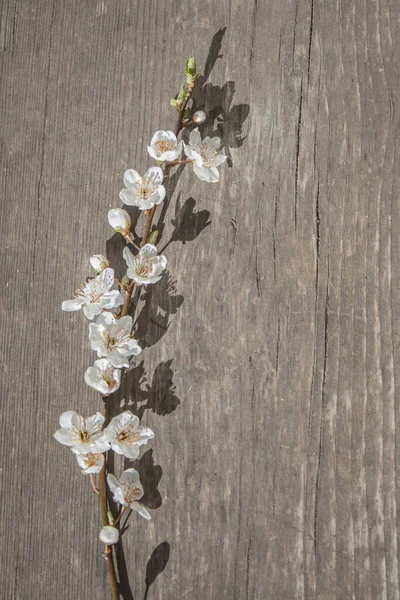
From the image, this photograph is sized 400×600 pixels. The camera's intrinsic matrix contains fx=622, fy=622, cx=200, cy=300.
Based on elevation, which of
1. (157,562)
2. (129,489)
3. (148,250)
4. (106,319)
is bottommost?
(157,562)

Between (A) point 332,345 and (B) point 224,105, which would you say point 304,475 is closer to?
(A) point 332,345

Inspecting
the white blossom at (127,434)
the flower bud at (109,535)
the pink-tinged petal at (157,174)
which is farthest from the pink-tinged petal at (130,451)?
the pink-tinged petal at (157,174)

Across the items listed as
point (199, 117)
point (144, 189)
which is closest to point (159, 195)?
point (144, 189)

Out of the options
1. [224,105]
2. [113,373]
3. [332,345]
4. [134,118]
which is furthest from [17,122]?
[332,345]

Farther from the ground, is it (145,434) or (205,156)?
(205,156)

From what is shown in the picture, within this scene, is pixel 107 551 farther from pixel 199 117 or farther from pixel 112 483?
pixel 199 117

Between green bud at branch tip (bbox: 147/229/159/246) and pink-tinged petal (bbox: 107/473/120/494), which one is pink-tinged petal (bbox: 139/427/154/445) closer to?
pink-tinged petal (bbox: 107/473/120/494)

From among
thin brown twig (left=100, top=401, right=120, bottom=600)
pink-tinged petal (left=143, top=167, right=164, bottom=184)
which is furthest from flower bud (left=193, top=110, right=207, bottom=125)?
thin brown twig (left=100, top=401, right=120, bottom=600)
